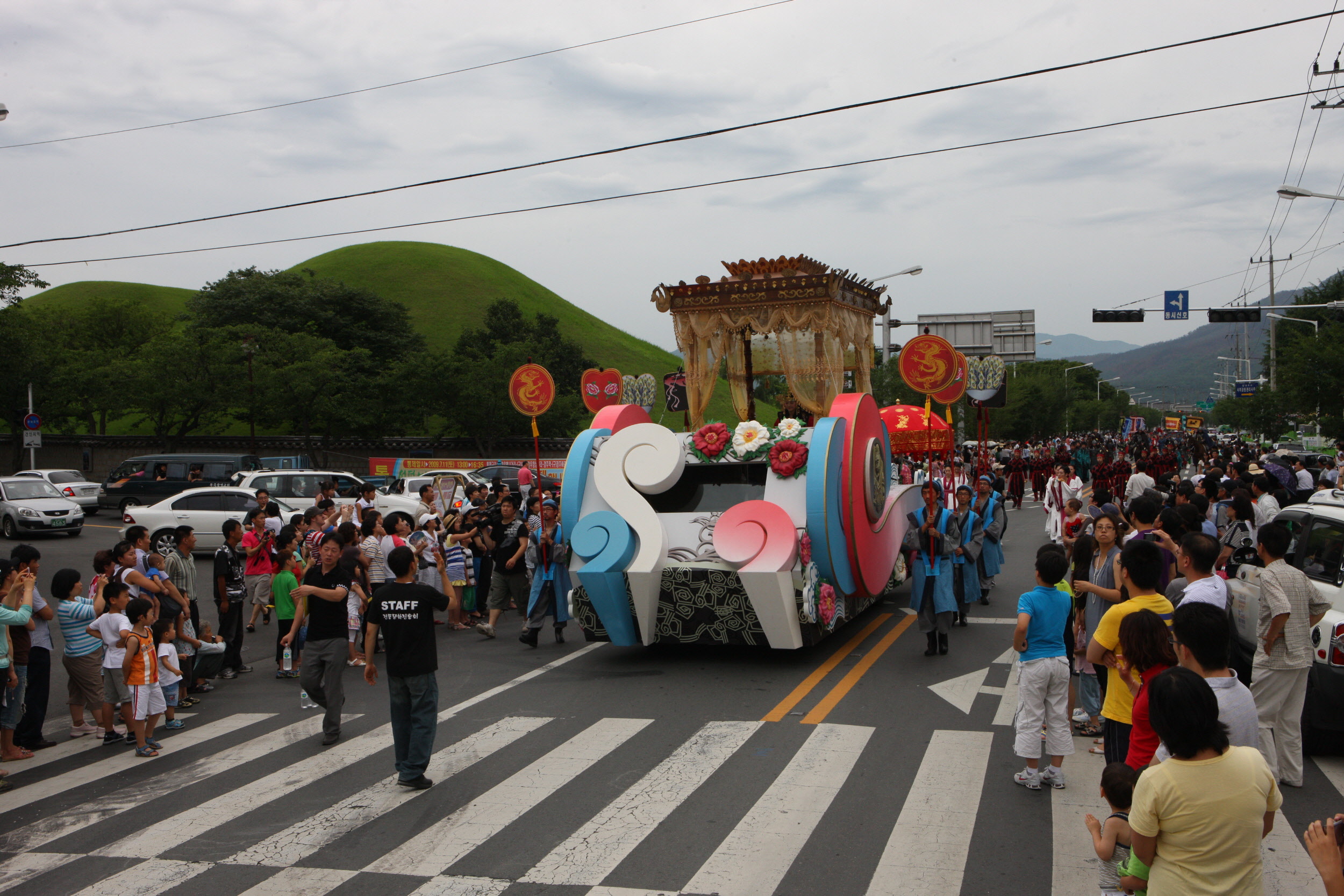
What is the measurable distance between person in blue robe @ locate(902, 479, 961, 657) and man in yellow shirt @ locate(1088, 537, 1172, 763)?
3.95m

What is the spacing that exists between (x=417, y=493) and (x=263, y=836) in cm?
1781

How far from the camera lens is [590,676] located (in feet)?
30.2

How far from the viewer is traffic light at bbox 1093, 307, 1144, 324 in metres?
27.6

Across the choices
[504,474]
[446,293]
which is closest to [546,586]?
[504,474]

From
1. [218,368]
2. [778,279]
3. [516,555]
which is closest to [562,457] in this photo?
[218,368]

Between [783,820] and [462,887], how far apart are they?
1.87 m

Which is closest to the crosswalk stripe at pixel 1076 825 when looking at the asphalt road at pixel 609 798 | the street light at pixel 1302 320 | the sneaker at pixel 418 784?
the asphalt road at pixel 609 798

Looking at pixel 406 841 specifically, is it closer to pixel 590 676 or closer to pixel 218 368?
pixel 590 676

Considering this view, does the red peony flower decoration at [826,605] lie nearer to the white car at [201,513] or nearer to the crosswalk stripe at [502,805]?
the crosswalk stripe at [502,805]

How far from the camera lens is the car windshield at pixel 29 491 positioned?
75.4ft

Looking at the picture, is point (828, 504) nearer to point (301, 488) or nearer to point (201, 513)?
point (201, 513)

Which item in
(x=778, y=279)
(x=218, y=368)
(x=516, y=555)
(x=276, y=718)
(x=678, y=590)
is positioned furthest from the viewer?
(x=218, y=368)

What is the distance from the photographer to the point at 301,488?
73.8ft

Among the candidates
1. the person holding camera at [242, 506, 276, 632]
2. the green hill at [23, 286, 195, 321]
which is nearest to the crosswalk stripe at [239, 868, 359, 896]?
the person holding camera at [242, 506, 276, 632]
